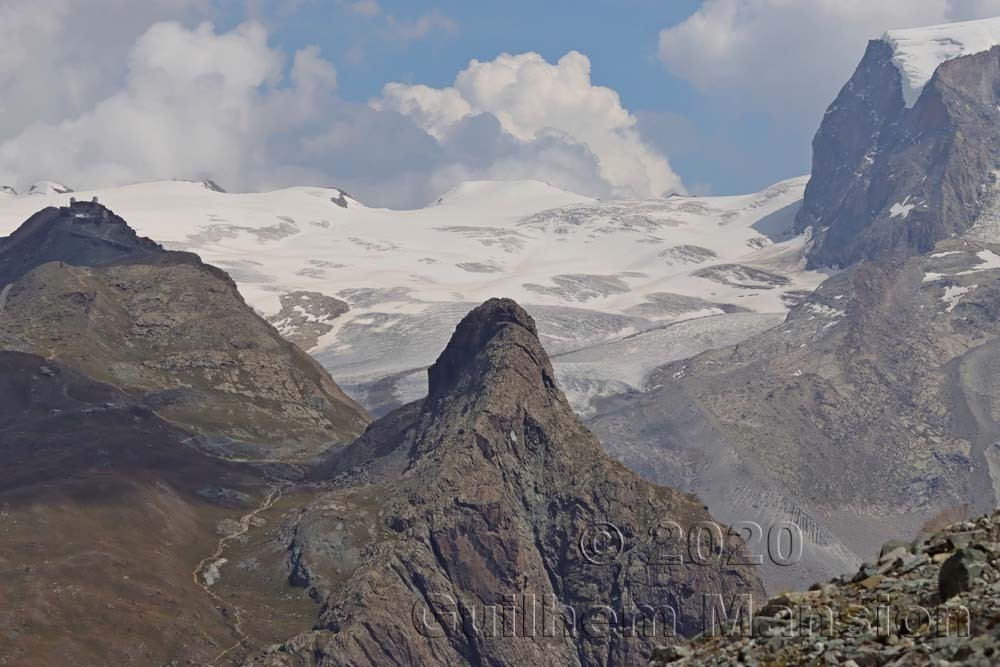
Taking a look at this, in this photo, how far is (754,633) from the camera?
42.4 meters

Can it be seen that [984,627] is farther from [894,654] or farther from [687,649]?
[687,649]

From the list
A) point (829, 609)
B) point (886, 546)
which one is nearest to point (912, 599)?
point (829, 609)

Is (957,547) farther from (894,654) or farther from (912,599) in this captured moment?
(894,654)

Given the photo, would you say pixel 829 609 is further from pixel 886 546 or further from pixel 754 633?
pixel 886 546

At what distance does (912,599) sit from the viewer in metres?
40.5

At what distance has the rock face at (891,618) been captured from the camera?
120 feet

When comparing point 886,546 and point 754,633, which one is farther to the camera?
point 886,546

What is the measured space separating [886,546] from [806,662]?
894 centimetres

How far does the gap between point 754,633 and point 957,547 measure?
17.8 feet

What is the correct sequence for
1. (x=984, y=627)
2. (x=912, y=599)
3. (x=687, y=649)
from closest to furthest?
(x=984, y=627)
(x=912, y=599)
(x=687, y=649)

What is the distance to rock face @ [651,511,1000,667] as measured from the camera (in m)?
36.6

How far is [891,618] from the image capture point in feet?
130

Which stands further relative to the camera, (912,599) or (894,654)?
(912,599)

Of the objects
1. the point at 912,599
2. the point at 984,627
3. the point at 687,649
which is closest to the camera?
the point at 984,627
